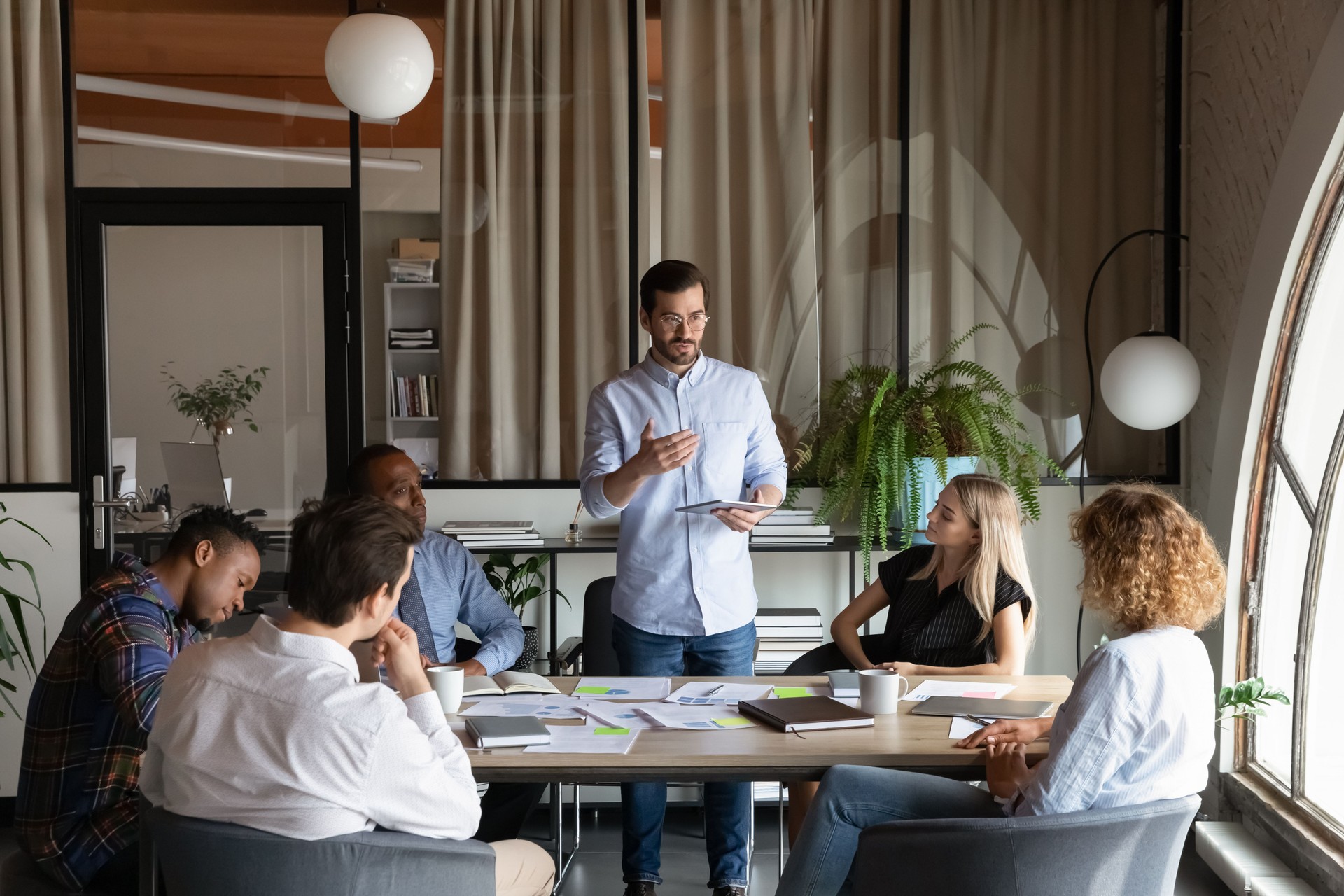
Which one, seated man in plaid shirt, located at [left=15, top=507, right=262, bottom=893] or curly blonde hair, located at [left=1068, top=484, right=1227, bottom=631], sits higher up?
curly blonde hair, located at [left=1068, top=484, right=1227, bottom=631]

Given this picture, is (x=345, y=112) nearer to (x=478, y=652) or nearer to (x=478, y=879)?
(x=478, y=652)

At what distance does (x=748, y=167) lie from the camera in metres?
4.88

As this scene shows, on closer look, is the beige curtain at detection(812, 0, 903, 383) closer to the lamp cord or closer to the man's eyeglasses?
the lamp cord

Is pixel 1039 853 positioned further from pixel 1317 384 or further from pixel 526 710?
pixel 1317 384

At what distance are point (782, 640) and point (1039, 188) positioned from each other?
2.13 meters

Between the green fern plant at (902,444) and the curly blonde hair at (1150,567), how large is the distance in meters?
2.00

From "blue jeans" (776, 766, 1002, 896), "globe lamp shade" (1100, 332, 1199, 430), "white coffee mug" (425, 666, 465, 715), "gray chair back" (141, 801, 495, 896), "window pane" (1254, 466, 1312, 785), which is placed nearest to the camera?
"gray chair back" (141, 801, 495, 896)

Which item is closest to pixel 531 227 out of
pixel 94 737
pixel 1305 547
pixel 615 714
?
pixel 615 714

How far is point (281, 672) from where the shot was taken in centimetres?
178

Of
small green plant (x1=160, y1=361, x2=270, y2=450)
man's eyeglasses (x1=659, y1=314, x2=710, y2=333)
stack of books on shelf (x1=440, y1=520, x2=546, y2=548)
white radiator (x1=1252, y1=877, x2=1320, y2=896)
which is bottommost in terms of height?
white radiator (x1=1252, y1=877, x2=1320, y2=896)

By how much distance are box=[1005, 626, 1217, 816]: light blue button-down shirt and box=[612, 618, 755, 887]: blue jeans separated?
1.27 m

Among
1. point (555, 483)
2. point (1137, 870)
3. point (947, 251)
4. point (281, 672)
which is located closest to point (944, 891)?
point (1137, 870)

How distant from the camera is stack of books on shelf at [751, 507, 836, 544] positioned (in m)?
4.46

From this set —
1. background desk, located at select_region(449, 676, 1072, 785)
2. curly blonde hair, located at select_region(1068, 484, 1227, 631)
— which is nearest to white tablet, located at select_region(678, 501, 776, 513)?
background desk, located at select_region(449, 676, 1072, 785)
